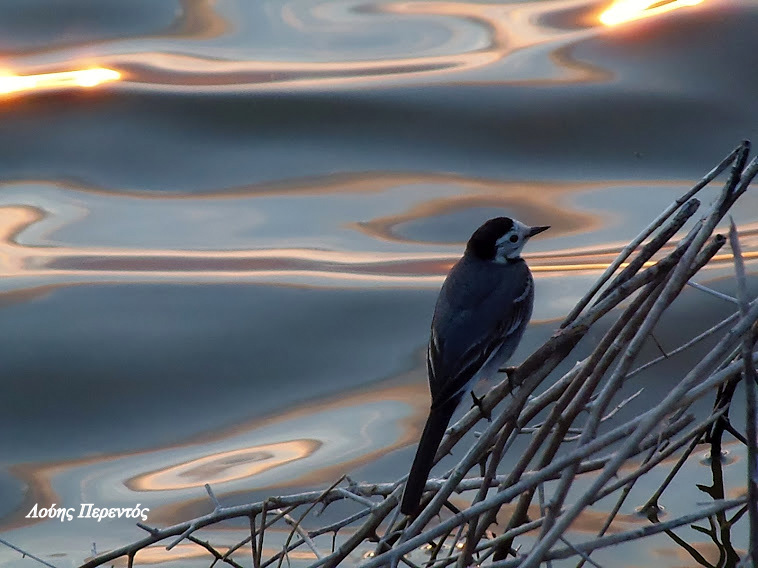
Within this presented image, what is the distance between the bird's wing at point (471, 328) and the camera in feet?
13.8

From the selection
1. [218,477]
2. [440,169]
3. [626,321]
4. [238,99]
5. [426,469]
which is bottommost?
[218,477]

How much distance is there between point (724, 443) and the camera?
197 inches

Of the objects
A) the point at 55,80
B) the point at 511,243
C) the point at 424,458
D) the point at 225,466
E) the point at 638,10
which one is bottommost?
the point at 225,466

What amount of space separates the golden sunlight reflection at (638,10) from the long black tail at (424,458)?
5.63m

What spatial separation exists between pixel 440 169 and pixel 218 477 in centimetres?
315

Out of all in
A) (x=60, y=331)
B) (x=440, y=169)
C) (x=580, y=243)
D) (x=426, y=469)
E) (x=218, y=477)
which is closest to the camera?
(x=426, y=469)

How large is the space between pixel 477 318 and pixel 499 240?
56 centimetres

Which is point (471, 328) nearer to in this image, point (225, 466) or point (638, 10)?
Result: point (225, 466)

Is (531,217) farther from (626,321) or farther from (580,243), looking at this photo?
(626,321)

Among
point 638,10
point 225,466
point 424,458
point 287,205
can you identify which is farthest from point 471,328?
point 638,10

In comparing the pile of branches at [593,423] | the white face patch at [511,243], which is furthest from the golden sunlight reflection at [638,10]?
the pile of branches at [593,423]

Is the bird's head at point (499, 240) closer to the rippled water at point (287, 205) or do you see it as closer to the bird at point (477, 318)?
the bird at point (477, 318)

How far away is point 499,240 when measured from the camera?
195 inches

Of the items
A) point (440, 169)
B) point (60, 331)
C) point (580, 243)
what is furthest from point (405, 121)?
point (60, 331)
